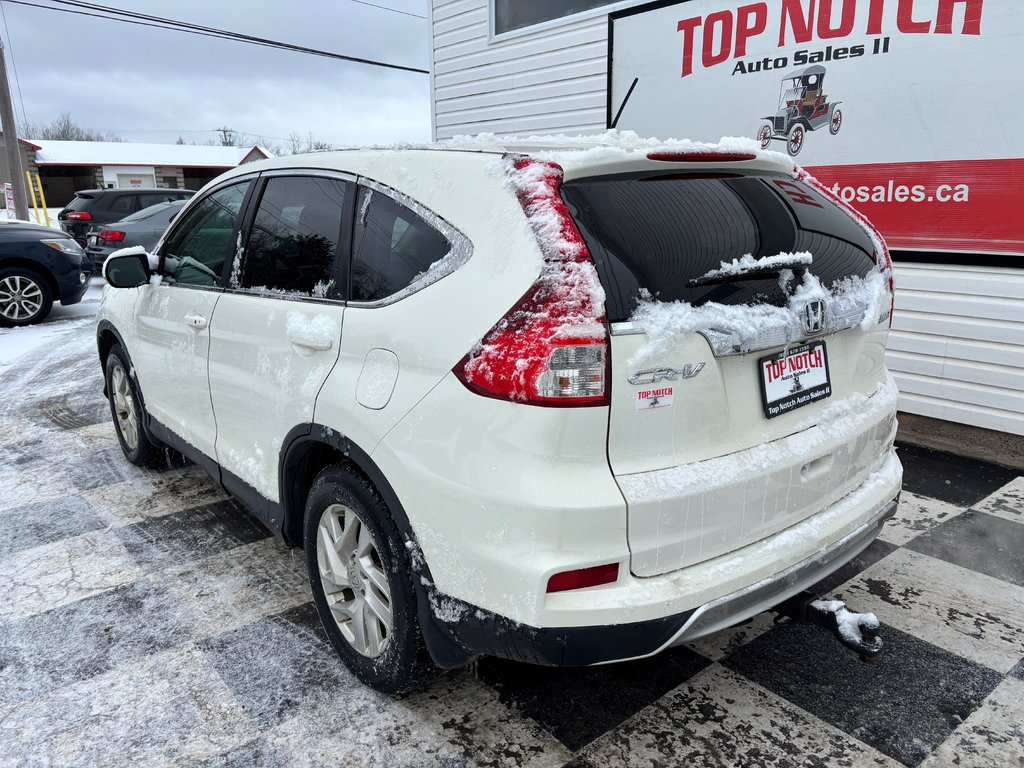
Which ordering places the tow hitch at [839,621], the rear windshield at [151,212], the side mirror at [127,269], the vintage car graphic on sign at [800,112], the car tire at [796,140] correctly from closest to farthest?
the tow hitch at [839,621] < the side mirror at [127,269] < the vintage car graphic on sign at [800,112] < the car tire at [796,140] < the rear windshield at [151,212]

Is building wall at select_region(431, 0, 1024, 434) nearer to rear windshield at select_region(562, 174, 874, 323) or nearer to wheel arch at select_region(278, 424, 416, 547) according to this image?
rear windshield at select_region(562, 174, 874, 323)

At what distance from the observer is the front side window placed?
3244 millimetres

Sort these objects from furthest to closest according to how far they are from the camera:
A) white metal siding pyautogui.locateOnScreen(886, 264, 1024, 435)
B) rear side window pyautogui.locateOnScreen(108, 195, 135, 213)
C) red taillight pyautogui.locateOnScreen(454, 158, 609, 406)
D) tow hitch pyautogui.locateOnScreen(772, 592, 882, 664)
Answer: rear side window pyautogui.locateOnScreen(108, 195, 135, 213) < white metal siding pyautogui.locateOnScreen(886, 264, 1024, 435) < tow hitch pyautogui.locateOnScreen(772, 592, 882, 664) < red taillight pyautogui.locateOnScreen(454, 158, 609, 406)

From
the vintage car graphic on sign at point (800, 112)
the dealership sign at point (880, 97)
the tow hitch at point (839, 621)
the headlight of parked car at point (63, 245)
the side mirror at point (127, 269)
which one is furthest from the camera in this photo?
the headlight of parked car at point (63, 245)

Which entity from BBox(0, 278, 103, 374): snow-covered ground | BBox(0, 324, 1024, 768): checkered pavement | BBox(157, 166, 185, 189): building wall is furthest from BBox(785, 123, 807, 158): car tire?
BBox(157, 166, 185, 189): building wall

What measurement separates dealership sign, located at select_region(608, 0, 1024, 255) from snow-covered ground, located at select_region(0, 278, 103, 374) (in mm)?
7033

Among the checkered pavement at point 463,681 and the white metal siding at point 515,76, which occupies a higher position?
the white metal siding at point 515,76

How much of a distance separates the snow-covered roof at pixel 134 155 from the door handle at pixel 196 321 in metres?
44.8

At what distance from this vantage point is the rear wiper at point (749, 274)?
6.50 ft

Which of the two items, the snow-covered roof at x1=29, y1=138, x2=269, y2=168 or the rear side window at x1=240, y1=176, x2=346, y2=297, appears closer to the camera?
the rear side window at x1=240, y1=176, x2=346, y2=297

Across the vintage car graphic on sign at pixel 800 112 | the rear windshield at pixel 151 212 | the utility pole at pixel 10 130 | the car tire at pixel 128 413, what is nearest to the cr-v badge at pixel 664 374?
the car tire at pixel 128 413

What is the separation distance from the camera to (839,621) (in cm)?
240

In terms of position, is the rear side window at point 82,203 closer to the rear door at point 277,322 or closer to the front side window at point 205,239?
the front side window at point 205,239

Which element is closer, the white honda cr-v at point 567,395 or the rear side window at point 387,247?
the white honda cr-v at point 567,395
